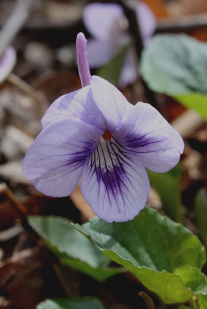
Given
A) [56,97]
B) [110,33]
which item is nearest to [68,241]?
[56,97]

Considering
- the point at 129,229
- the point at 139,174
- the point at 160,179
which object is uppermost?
the point at 139,174

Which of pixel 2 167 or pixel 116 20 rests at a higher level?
pixel 116 20

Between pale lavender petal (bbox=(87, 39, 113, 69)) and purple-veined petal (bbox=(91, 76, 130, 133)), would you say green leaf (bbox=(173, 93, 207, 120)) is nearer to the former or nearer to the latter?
purple-veined petal (bbox=(91, 76, 130, 133))

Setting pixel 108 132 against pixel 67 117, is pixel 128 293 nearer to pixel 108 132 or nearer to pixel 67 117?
pixel 108 132

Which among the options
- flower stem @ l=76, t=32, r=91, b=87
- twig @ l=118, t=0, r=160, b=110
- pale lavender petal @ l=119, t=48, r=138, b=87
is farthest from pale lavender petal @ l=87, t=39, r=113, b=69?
flower stem @ l=76, t=32, r=91, b=87

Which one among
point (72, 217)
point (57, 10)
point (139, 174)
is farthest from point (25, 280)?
point (57, 10)

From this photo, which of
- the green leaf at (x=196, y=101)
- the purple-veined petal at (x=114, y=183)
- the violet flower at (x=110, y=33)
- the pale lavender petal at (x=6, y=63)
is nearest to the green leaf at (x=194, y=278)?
the purple-veined petal at (x=114, y=183)

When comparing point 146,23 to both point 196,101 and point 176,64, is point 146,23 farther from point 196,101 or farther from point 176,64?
point 196,101
